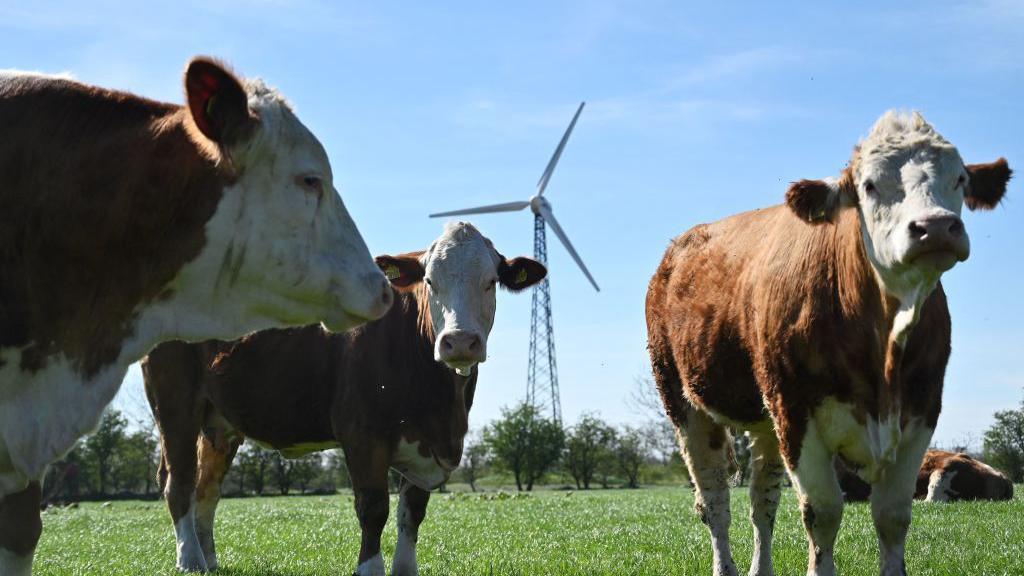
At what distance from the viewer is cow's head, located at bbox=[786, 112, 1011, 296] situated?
6.00m

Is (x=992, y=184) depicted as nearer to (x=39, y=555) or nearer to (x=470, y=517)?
(x=39, y=555)

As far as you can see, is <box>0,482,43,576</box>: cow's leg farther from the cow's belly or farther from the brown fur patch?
the brown fur patch

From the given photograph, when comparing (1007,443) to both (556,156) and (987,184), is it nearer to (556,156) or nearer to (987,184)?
(556,156)

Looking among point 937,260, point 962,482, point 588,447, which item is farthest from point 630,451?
point 937,260

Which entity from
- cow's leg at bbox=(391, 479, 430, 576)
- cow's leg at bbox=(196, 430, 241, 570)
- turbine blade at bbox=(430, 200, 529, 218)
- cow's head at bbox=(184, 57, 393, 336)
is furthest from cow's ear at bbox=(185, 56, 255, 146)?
turbine blade at bbox=(430, 200, 529, 218)

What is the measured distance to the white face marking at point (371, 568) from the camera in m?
8.55

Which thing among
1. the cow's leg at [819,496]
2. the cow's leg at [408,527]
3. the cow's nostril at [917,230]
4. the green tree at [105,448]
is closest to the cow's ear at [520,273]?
the cow's leg at [408,527]

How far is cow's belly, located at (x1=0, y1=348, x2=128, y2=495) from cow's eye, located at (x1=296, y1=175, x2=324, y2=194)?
119 centimetres

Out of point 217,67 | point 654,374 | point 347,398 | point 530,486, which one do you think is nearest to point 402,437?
point 347,398

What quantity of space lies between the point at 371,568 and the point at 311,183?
4.93 m

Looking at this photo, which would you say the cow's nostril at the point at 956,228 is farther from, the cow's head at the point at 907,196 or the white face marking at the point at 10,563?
the white face marking at the point at 10,563

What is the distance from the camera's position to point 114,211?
4250mm

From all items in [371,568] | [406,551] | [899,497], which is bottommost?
[371,568]

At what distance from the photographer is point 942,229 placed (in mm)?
5906
